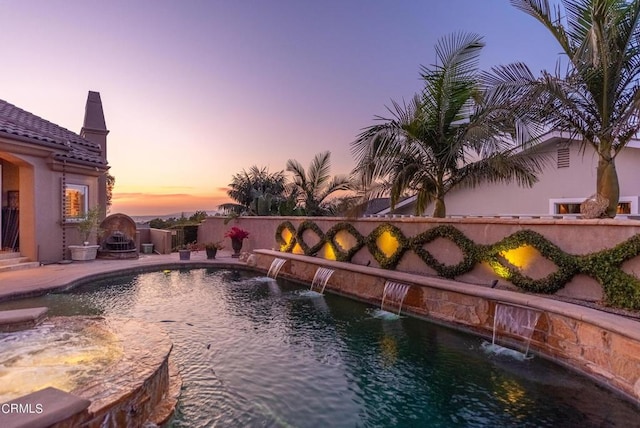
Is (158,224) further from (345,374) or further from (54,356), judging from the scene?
(345,374)

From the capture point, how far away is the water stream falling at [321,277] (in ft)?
35.0

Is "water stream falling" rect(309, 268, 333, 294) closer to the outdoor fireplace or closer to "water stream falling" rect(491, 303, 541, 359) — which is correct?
"water stream falling" rect(491, 303, 541, 359)

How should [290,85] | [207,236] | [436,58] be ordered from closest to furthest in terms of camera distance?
1. [436,58]
2. [290,85]
3. [207,236]

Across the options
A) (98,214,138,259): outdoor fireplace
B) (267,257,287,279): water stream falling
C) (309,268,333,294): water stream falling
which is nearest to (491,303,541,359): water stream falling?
(309,268,333,294): water stream falling

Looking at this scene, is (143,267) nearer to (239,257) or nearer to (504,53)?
(239,257)

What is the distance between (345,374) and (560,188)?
943cm

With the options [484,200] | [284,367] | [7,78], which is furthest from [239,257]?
[7,78]

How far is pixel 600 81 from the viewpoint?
678cm

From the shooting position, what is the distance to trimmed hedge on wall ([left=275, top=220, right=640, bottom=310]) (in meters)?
5.79

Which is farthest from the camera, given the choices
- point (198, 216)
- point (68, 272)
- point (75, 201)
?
point (198, 216)

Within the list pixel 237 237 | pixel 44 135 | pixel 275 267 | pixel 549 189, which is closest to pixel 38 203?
pixel 44 135

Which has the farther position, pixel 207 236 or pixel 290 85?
pixel 207 236

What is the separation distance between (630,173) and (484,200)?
153 inches

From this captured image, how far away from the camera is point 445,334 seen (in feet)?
22.9
